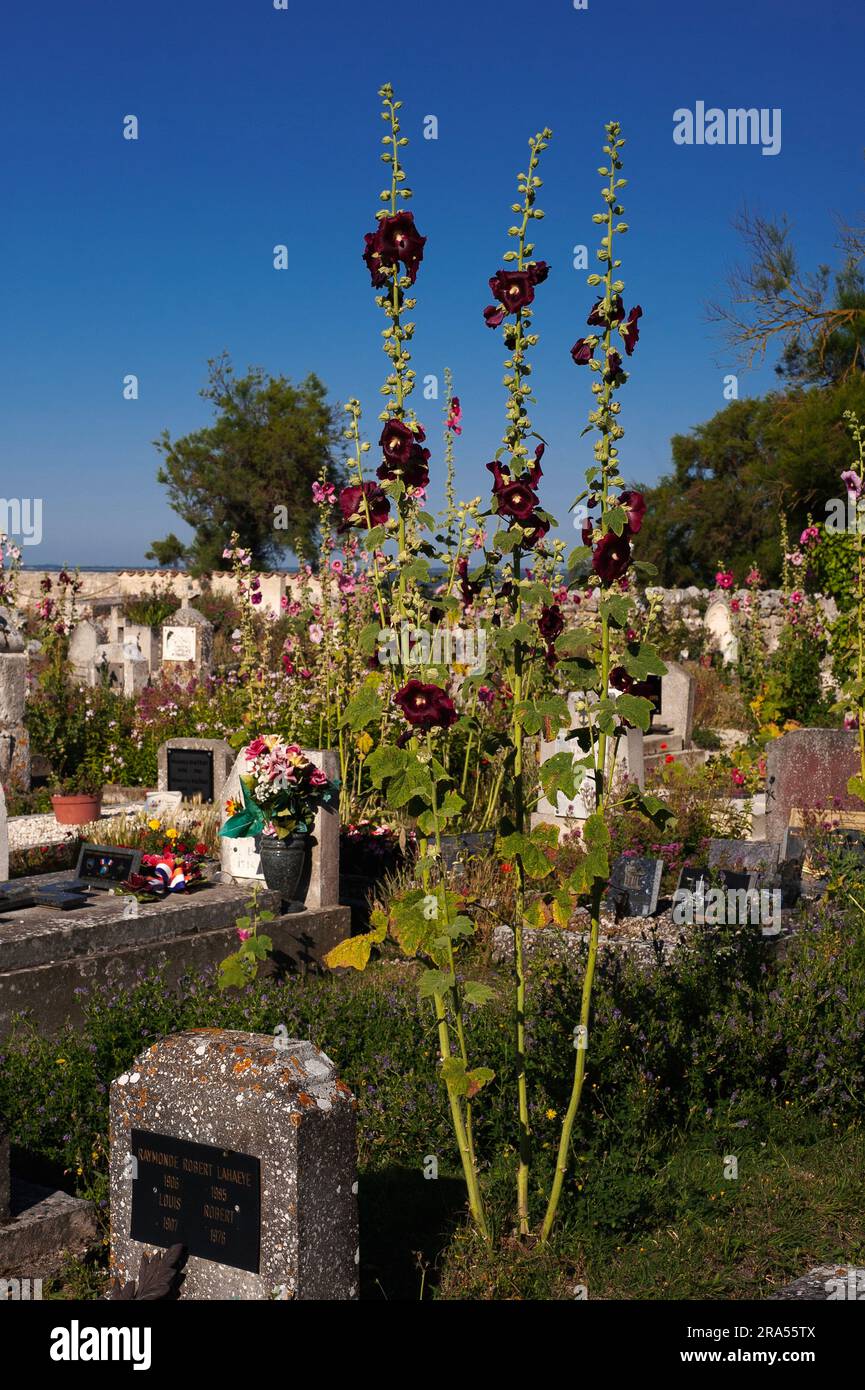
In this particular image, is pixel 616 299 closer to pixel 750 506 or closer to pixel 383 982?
pixel 383 982

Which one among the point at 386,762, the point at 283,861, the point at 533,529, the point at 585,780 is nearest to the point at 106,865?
the point at 283,861

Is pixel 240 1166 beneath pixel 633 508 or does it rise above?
beneath

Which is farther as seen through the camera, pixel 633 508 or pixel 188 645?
pixel 188 645

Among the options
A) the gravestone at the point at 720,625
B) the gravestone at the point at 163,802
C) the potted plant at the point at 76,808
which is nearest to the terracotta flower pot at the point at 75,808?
the potted plant at the point at 76,808

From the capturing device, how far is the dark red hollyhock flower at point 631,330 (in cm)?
397

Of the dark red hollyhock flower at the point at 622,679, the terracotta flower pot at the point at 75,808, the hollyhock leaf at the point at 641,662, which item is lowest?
the terracotta flower pot at the point at 75,808

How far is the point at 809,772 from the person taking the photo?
10070mm

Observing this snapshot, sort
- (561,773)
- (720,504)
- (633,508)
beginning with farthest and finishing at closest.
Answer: (720,504) → (633,508) → (561,773)

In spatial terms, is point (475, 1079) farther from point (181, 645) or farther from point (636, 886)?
point (181, 645)

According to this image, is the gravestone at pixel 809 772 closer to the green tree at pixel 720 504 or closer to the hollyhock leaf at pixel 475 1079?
the hollyhock leaf at pixel 475 1079

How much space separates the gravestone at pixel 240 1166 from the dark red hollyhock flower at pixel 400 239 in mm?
2389

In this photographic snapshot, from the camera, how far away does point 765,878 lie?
738cm

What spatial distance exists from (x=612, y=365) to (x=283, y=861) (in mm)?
4506
